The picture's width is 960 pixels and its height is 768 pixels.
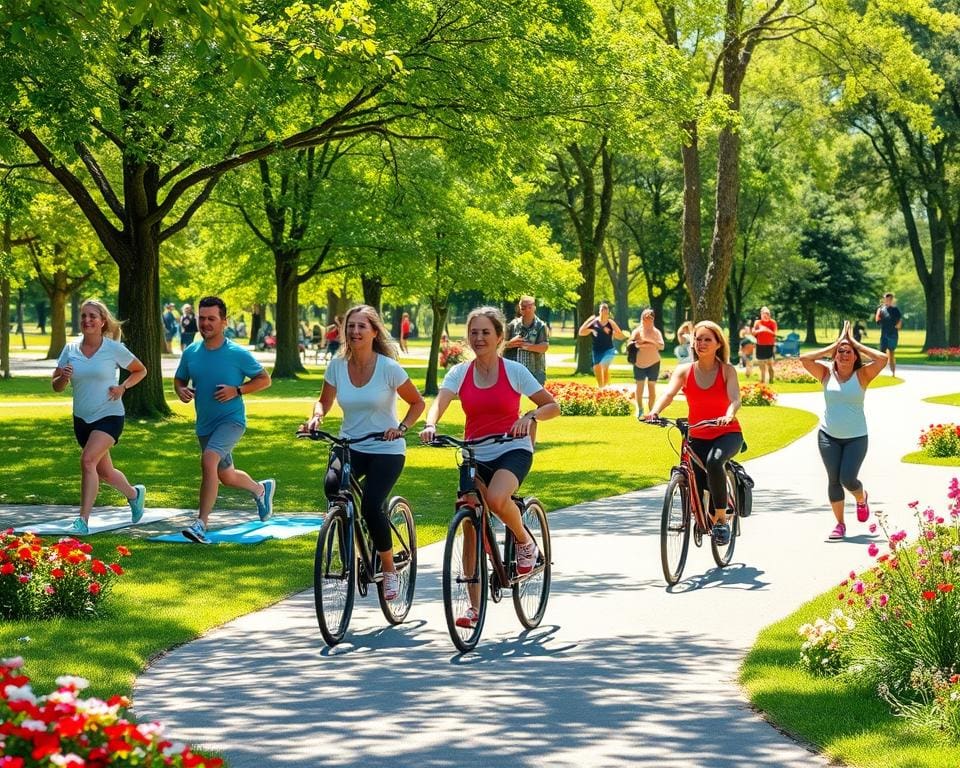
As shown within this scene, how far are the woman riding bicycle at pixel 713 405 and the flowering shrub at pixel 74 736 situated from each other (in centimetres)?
706

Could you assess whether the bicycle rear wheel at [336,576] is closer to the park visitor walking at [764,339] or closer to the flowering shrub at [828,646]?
the flowering shrub at [828,646]

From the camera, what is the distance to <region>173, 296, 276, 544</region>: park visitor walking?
11.6 meters

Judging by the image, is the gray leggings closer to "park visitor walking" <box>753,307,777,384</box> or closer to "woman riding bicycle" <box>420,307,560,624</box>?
"woman riding bicycle" <box>420,307,560,624</box>

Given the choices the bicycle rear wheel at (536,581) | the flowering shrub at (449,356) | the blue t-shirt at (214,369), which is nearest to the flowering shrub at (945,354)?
the flowering shrub at (449,356)

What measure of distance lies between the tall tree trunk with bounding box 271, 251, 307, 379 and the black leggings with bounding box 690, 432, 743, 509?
30927 millimetres

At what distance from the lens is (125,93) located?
20.9m

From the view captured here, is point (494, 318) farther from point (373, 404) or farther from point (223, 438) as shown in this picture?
point (223, 438)

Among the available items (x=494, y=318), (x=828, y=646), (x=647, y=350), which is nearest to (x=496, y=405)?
(x=494, y=318)

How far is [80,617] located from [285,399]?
24744mm

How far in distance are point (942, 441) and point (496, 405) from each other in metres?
11.2

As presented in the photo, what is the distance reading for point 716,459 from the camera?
34.3 ft

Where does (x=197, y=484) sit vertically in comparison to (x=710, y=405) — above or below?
below

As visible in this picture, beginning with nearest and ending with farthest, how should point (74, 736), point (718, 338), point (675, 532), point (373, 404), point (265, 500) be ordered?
1. point (74, 736)
2. point (373, 404)
3. point (675, 532)
4. point (718, 338)
5. point (265, 500)

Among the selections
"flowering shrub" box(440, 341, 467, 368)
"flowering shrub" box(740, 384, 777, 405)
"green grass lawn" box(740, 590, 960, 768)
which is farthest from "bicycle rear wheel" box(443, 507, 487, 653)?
"flowering shrub" box(440, 341, 467, 368)
